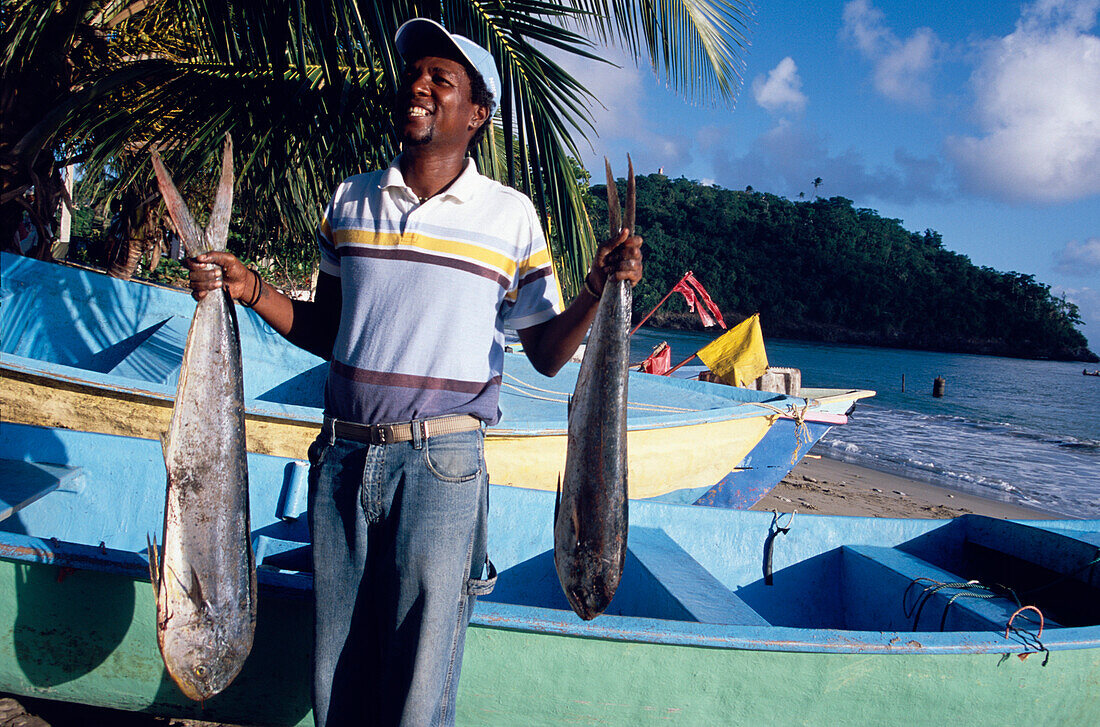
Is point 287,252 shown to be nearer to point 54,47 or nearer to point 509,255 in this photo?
point 54,47

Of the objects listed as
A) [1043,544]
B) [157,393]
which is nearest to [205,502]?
[157,393]

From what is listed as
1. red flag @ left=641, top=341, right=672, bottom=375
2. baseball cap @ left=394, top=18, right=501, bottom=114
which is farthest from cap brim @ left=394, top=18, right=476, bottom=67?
red flag @ left=641, top=341, right=672, bottom=375

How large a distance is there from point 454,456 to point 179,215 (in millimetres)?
927

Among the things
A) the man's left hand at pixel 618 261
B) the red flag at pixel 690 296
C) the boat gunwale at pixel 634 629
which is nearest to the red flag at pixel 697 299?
the red flag at pixel 690 296

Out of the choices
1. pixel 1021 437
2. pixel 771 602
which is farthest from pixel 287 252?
pixel 1021 437

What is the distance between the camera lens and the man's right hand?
5.52 ft

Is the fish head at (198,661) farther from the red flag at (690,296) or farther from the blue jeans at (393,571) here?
the red flag at (690,296)

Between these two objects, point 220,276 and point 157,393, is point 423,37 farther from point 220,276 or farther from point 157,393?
point 157,393

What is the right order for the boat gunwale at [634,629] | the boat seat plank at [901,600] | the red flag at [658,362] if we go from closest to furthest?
the boat gunwale at [634,629] < the boat seat plank at [901,600] < the red flag at [658,362]

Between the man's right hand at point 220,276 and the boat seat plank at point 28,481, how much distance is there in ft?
5.67

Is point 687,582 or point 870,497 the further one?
point 870,497

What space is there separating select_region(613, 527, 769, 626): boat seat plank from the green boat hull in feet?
0.91

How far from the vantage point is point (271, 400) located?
659 cm

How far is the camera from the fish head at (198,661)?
1719mm
